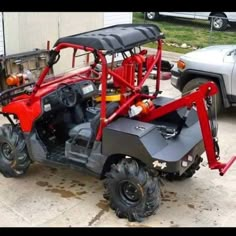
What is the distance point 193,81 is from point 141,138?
3629 millimetres

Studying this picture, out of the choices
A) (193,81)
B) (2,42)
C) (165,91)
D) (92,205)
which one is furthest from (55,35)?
(92,205)

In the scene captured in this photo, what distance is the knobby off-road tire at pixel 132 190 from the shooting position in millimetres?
4680

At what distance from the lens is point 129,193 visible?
486 cm

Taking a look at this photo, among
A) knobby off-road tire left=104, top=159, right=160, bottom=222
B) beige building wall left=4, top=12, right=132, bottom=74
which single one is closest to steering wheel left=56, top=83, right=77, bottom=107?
knobby off-road tire left=104, top=159, right=160, bottom=222

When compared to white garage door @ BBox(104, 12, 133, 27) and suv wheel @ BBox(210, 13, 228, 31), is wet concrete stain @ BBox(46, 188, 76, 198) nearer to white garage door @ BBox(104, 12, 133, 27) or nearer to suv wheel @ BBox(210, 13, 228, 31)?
white garage door @ BBox(104, 12, 133, 27)

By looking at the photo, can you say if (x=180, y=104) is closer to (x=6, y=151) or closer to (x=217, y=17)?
(x=6, y=151)

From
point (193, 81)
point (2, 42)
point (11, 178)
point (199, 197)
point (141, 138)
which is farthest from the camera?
point (2, 42)

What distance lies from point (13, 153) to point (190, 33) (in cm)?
1157

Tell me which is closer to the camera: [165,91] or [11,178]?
[11,178]

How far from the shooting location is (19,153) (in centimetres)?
557

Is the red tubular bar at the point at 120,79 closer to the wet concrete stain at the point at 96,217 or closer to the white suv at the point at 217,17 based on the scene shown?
the wet concrete stain at the point at 96,217

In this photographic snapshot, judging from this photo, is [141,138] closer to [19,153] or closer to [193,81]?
[19,153]

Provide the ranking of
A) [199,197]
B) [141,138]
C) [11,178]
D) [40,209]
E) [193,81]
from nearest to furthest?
[141,138] → [40,209] → [199,197] → [11,178] → [193,81]

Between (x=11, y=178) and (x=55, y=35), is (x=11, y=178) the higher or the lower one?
the lower one
